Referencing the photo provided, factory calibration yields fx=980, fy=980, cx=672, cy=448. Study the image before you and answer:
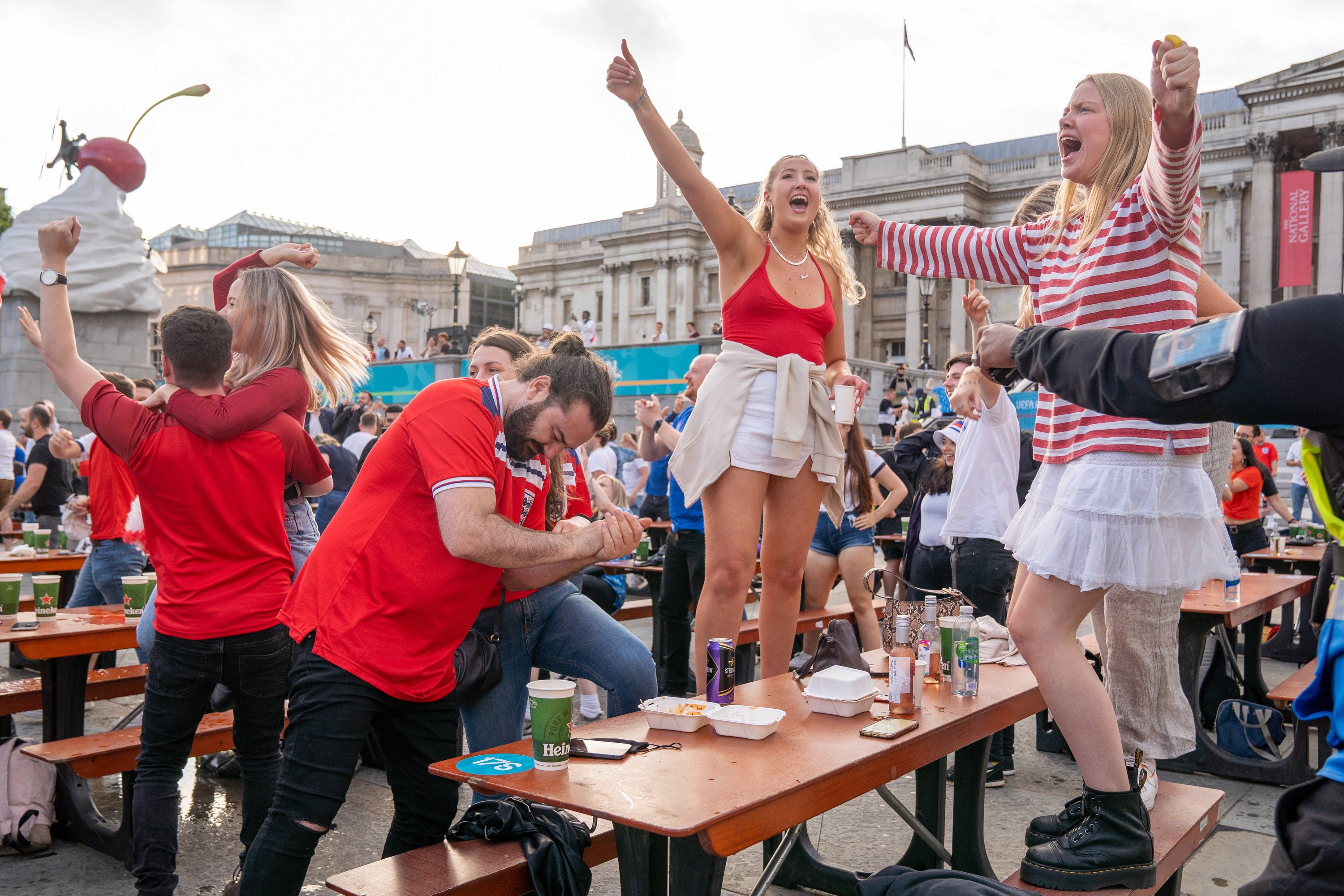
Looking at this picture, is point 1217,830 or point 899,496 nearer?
point 1217,830

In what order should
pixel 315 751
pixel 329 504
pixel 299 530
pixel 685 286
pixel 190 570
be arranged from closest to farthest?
pixel 315 751, pixel 190 570, pixel 299 530, pixel 329 504, pixel 685 286

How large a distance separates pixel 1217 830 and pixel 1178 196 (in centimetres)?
328

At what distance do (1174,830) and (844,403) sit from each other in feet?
Answer: 6.03

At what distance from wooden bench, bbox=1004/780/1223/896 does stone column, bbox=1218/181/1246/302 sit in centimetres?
4361

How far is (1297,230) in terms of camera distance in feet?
108

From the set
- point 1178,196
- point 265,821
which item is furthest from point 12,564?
point 1178,196

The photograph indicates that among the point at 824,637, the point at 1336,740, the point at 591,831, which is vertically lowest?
the point at 591,831

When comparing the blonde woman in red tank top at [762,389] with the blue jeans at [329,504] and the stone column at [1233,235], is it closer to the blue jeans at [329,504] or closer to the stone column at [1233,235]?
the blue jeans at [329,504]

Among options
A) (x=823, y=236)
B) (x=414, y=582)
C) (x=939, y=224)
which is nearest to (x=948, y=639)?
(x=414, y=582)

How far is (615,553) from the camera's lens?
2.87m

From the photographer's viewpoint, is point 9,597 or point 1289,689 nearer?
point 9,597

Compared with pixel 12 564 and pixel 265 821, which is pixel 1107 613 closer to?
pixel 265 821

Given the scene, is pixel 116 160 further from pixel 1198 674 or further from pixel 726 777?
pixel 726 777

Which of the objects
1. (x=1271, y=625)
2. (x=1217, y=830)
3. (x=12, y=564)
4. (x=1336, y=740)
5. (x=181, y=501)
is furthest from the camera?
(x=1271, y=625)
